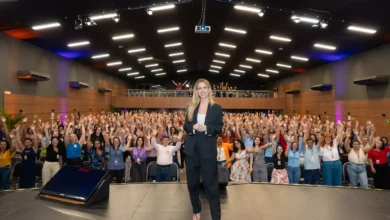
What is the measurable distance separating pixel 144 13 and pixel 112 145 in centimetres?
760

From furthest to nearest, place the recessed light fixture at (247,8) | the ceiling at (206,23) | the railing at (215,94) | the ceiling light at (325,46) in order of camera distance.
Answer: the railing at (215,94) → the ceiling light at (325,46) → the recessed light fixture at (247,8) → the ceiling at (206,23)

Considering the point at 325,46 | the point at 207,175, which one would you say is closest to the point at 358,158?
the point at 207,175

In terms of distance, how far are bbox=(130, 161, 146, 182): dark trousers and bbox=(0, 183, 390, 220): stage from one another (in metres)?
1.72

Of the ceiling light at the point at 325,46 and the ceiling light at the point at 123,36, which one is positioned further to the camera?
the ceiling light at the point at 325,46

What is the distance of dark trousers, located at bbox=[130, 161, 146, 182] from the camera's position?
266 inches

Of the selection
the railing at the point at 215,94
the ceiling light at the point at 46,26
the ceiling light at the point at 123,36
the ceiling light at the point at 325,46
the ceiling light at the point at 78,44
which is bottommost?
the railing at the point at 215,94

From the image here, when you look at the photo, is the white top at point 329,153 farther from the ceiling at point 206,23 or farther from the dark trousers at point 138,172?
the ceiling at point 206,23

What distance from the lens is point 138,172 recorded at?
22.4 ft

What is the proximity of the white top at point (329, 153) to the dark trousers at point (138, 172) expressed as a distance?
4.16 m

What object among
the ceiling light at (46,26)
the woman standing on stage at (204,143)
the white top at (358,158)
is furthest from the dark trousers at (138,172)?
the ceiling light at (46,26)

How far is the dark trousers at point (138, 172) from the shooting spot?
22.1ft

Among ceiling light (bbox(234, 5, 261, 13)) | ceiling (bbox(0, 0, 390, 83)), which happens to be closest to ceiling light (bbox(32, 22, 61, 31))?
ceiling (bbox(0, 0, 390, 83))

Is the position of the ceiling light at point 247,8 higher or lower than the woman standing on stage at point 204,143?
higher

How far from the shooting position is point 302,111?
24.8 metres
